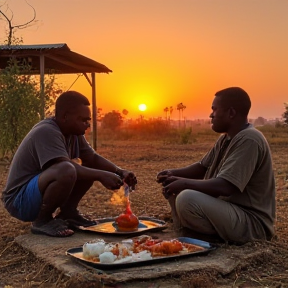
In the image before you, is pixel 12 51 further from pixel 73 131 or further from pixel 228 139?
pixel 228 139

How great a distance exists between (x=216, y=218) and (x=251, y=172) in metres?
0.46

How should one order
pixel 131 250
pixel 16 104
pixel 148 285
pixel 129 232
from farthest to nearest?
1. pixel 16 104
2. pixel 129 232
3. pixel 131 250
4. pixel 148 285

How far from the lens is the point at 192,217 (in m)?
4.29

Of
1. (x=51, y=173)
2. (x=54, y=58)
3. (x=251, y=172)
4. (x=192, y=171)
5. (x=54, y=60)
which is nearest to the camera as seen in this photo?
(x=251, y=172)

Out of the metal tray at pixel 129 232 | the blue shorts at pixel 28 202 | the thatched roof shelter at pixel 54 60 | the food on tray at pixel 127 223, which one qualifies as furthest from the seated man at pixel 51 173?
the thatched roof shelter at pixel 54 60

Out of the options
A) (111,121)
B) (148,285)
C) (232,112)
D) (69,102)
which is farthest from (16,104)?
(111,121)

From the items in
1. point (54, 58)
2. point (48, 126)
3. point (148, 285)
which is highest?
point (54, 58)

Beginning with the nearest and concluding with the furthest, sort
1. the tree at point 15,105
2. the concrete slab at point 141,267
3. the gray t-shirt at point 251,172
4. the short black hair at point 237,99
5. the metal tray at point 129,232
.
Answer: the concrete slab at point 141,267 < the gray t-shirt at point 251,172 < the short black hair at point 237,99 < the metal tray at point 129,232 < the tree at point 15,105

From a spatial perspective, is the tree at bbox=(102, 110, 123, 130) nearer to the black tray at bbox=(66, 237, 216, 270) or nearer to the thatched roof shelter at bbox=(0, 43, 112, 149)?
the thatched roof shelter at bbox=(0, 43, 112, 149)

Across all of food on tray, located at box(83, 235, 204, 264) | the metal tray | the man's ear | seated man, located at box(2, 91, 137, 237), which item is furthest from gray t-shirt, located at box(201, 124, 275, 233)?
seated man, located at box(2, 91, 137, 237)

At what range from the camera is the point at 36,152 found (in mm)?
4672

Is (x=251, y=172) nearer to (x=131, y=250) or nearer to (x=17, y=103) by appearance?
(x=131, y=250)

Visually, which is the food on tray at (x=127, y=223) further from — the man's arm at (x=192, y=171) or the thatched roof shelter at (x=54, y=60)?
the thatched roof shelter at (x=54, y=60)

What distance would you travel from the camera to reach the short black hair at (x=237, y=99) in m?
4.37
